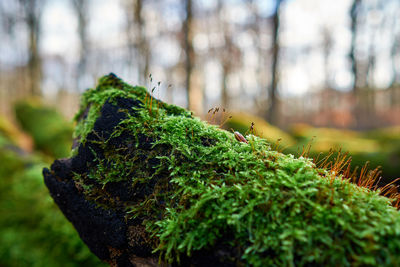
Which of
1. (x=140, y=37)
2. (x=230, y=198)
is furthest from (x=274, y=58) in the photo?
(x=230, y=198)

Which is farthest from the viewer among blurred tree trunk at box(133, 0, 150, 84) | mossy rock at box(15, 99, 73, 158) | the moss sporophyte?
blurred tree trunk at box(133, 0, 150, 84)

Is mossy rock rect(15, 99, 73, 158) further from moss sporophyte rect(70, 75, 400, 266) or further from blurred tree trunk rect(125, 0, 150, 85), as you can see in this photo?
moss sporophyte rect(70, 75, 400, 266)

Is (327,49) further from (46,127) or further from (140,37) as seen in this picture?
(46,127)

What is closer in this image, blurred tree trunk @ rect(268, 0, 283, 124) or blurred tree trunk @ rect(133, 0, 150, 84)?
blurred tree trunk @ rect(268, 0, 283, 124)

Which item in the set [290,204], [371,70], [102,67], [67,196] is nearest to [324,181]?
[290,204]

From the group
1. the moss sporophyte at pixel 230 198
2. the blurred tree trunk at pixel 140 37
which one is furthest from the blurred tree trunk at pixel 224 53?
the moss sporophyte at pixel 230 198

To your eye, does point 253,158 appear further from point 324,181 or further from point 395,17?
point 395,17

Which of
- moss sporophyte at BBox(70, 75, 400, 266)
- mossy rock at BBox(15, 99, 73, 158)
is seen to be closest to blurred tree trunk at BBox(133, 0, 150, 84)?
mossy rock at BBox(15, 99, 73, 158)
